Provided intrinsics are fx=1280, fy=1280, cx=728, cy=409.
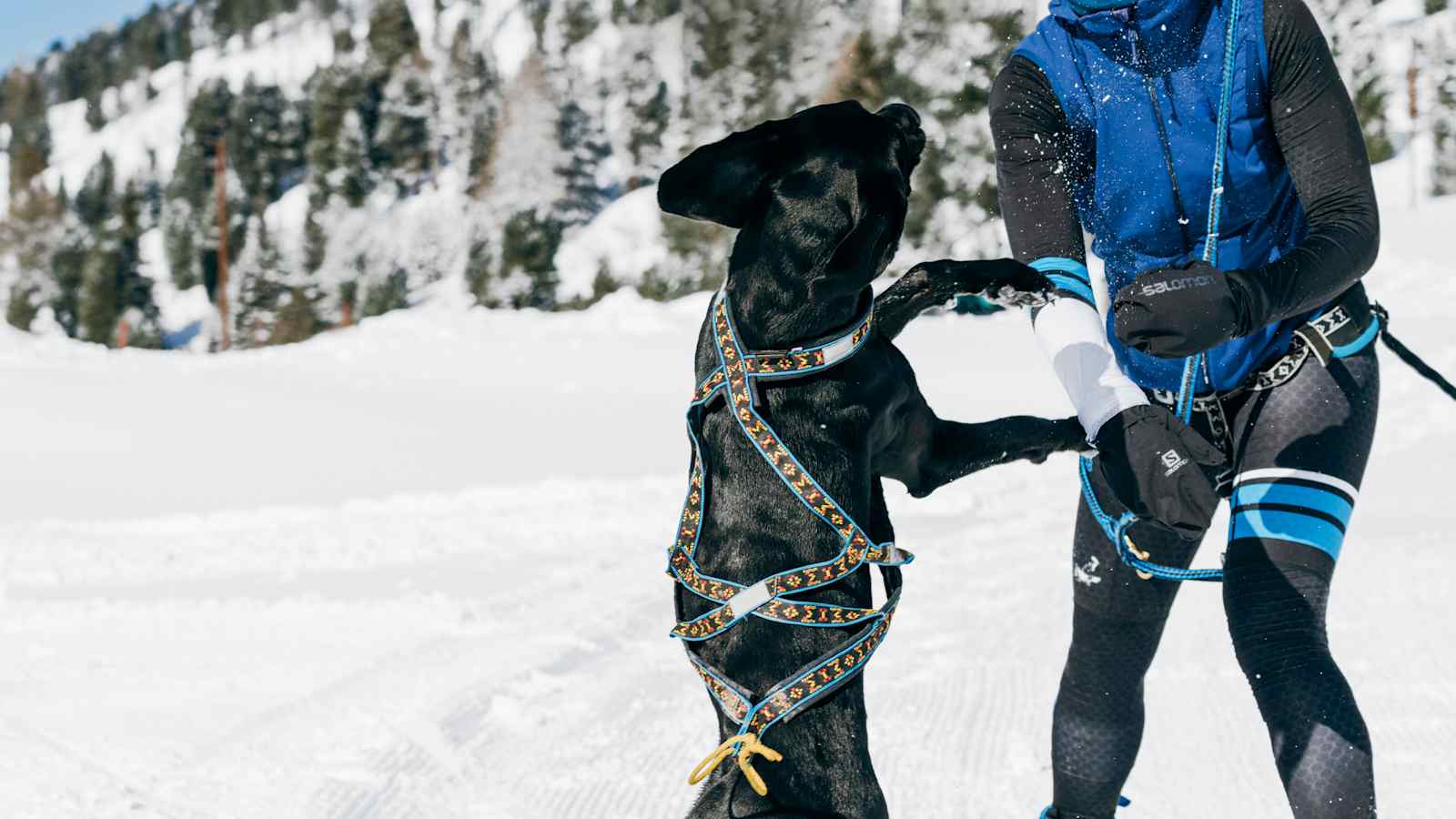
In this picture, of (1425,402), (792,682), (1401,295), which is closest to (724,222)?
(792,682)

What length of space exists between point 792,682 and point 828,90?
23883 millimetres

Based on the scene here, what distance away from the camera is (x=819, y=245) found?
2.21m

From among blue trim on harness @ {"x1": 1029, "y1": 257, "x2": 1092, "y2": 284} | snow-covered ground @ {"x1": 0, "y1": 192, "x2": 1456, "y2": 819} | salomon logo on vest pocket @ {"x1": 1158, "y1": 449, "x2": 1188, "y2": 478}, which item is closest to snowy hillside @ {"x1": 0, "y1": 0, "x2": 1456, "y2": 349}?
snow-covered ground @ {"x1": 0, "y1": 192, "x2": 1456, "y2": 819}

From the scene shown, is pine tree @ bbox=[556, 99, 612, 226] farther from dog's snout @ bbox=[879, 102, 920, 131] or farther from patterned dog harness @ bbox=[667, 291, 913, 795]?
patterned dog harness @ bbox=[667, 291, 913, 795]

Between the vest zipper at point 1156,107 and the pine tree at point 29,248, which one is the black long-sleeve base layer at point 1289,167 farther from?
the pine tree at point 29,248

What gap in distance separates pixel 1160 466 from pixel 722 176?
0.89 m

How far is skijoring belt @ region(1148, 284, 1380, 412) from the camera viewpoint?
252cm

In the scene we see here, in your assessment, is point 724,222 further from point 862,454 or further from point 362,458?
point 362,458

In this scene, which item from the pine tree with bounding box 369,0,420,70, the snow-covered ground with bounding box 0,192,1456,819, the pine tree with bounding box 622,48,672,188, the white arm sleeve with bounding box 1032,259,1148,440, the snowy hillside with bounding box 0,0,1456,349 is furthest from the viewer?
the pine tree with bounding box 369,0,420,70

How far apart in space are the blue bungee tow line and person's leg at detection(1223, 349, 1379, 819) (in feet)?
0.43

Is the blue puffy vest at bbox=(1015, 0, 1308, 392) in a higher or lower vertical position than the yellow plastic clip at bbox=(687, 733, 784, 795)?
higher

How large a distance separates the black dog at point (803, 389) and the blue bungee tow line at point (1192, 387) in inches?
23.1

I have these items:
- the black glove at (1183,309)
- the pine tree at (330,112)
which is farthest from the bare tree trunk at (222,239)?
the black glove at (1183,309)

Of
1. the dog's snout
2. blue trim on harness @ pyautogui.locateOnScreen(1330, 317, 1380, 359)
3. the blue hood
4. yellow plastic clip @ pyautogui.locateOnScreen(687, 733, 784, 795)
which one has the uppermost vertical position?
the blue hood
